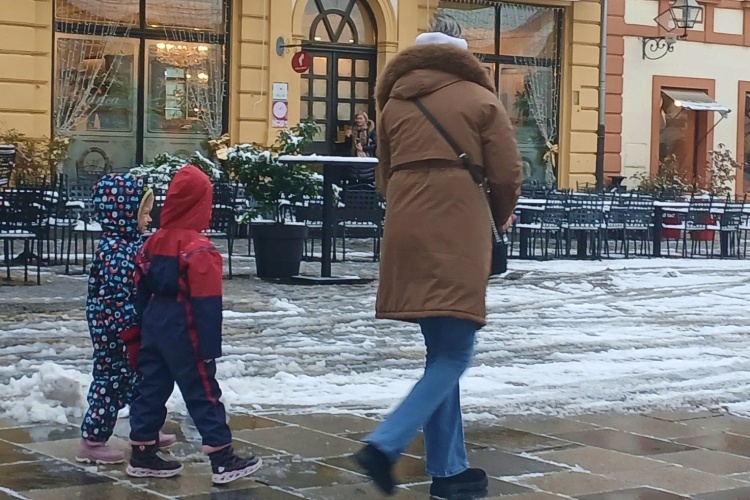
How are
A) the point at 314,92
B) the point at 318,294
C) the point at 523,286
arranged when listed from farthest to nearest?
the point at 314,92
the point at 523,286
the point at 318,294

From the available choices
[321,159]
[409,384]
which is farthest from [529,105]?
[409,384]

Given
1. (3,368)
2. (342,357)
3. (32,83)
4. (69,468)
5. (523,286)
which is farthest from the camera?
(32,83)

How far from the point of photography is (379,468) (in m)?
5.07

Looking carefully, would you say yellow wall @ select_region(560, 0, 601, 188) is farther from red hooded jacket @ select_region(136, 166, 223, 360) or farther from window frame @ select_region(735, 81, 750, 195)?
red hooded jacket @ select_region(136, 166, 223, 360)

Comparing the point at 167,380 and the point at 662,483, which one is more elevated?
the point at 167,380

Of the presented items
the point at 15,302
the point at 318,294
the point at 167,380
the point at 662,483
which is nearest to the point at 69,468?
the point at 167,380

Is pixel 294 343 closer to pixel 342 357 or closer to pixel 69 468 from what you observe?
pixel 342 357

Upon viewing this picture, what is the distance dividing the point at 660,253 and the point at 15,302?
1169 cm

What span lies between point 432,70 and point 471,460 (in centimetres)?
186

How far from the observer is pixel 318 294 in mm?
13039

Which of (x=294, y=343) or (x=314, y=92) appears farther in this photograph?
(x=314, y=92)

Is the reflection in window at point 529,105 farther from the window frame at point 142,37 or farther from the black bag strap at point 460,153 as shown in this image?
the black bag strap at point 460,153

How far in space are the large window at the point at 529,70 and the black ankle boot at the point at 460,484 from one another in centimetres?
1933

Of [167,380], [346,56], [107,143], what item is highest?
[346,56]
